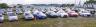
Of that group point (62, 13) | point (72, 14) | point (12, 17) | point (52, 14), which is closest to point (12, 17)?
point (12, 17)

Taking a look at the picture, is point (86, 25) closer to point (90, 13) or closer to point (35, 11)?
point (90, 13)

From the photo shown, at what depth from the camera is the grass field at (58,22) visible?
11.5ft

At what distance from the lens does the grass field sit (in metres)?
3.50

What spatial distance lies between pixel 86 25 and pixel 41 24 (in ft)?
1.97

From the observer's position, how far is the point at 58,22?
3.60 meters

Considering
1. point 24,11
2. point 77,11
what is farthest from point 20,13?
point 77,11

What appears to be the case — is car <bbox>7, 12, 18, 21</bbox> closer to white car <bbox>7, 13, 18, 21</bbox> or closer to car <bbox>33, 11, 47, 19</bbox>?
white car <bbox>7, 13, 18, 21</bbox>

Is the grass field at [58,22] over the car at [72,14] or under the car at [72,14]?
under

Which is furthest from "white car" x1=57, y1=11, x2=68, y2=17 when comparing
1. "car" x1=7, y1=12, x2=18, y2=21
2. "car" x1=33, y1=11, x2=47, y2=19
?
"car" x1=7, y1=12, x2=18, y2=21

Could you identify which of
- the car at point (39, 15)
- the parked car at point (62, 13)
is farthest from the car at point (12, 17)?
the parked car at point (62, 13)

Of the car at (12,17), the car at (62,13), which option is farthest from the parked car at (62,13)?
the car at (12,17)

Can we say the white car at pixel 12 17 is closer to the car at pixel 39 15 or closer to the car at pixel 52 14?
the car at pixel 39 15

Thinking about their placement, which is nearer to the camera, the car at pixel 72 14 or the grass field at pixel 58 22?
the grass field at pixel 58 22

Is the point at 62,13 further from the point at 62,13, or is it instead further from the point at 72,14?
the point at 72,14
